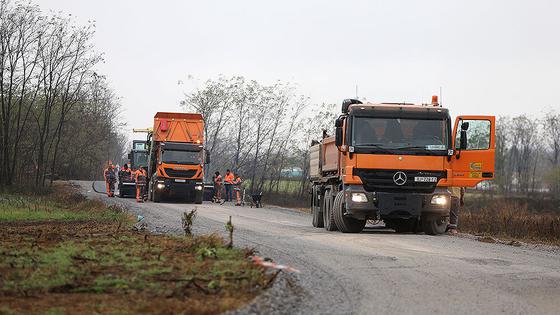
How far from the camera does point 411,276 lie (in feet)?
37.3

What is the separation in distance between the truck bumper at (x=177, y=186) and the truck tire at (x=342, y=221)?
2025cm

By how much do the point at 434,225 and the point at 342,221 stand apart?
249cm

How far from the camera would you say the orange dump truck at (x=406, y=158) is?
64.0 feet

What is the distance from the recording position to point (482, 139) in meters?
20.2

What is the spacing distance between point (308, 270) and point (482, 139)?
10.0 metres

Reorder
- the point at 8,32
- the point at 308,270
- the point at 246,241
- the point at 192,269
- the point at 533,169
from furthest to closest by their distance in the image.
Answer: the point at 533,169 → the point at 8,32 → the point at 246,241 → the point at 308,270 → the point at 192,269

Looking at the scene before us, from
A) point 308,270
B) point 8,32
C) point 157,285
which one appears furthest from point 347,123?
point 8,32

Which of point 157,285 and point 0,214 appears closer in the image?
point 157,285

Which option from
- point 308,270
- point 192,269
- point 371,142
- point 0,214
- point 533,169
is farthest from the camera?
point 533,169

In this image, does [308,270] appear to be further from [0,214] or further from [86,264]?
[0,214]

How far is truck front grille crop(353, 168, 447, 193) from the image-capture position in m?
19.5

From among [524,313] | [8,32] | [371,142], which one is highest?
[8,32]

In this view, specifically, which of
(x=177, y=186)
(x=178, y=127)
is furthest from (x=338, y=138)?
(x=178, y=127)

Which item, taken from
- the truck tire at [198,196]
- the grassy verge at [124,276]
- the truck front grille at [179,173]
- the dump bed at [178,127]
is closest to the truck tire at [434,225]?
the grassy verge at [124,276]
